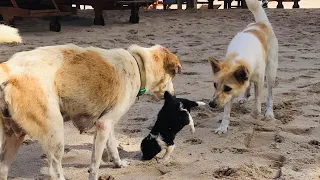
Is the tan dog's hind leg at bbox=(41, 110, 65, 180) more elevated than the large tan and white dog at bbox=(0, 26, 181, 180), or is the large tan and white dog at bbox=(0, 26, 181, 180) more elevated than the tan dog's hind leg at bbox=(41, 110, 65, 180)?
the large tan and white dog at bbox=(0, 26, 181, 180)

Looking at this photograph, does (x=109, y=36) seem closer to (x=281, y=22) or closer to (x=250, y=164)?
(x=281, y=22)

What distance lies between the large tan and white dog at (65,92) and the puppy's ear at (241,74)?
97 cm

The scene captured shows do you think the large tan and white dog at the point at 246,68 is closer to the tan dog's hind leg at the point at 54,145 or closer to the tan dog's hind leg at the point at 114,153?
the tan dog's hind leg at the point at 114,153

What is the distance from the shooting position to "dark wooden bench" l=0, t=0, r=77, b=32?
10445mm

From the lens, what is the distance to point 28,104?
2854 mm

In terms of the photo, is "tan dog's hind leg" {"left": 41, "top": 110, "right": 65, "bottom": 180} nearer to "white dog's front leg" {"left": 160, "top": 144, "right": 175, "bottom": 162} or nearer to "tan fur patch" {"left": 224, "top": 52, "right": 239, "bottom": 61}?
"white dog's front leg" {"left": 160, "top": 144, "right": 175, "bottom": 162}

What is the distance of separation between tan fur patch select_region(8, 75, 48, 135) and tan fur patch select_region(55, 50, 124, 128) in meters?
0.18

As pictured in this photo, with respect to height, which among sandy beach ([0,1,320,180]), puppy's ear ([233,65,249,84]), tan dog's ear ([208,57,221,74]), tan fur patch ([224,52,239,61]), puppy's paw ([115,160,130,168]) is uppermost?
tan fur patch ([224,52,239,61])

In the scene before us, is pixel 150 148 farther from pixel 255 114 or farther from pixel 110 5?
pixel 110 5

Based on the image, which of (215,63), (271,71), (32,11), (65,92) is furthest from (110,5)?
(65,92)

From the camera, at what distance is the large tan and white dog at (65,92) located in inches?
113

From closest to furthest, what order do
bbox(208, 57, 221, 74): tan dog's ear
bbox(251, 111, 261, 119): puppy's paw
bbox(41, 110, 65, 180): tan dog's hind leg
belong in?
bbox(41, 110, 65, 180): tan dog's hind leg
bbox(208, 57, 221, 74): tan dog's ear
bbox(251, 111, 261, 119): puppy's paw

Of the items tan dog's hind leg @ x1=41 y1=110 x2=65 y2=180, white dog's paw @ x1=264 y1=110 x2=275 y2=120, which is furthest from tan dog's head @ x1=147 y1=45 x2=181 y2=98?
white dog's paw @ x1=264 y1=110 x2=275 y2=120

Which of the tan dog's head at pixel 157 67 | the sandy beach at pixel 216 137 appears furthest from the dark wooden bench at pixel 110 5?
the tan dog's head at pixel 157 67
